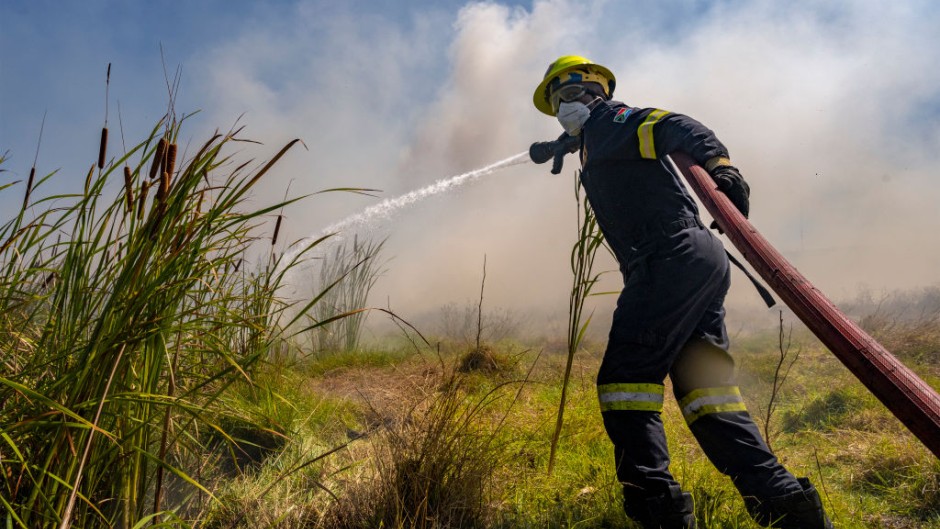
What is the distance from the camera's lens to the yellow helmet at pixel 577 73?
319 cm

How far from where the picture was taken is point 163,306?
152 centimetres

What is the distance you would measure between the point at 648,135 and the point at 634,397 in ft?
3.78

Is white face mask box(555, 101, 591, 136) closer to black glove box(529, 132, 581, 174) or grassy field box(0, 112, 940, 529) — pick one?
black glove box(529, 132, 581, 174)

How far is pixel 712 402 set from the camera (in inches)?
90.0

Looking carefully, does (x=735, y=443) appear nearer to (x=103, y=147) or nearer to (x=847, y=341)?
(x=847, y=341)

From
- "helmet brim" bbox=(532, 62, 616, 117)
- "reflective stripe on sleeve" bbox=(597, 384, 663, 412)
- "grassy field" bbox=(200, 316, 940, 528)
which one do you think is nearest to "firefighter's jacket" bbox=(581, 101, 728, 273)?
"helmet brim" bbox=(532, 62, 616, 117)

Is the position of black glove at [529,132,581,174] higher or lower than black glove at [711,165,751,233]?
higher

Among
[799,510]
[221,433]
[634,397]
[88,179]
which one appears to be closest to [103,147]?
[88,179]

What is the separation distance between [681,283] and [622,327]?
300 millimetres

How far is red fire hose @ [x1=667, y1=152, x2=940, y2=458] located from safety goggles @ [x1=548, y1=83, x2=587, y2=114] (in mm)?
1468

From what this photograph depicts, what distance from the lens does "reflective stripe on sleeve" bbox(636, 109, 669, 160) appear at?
255 centimetres

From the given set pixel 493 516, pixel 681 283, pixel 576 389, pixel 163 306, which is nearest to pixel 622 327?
pixel 681 283

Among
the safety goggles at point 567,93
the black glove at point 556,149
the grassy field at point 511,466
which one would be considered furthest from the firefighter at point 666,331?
the black glove at point 556,149

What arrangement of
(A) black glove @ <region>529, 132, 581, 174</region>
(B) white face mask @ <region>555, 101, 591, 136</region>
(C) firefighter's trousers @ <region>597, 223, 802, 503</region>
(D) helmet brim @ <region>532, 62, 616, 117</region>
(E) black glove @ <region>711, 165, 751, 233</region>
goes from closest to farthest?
1. (C) firefighter's trousers @ <region>597, 223, 802, 503</region>
2. (E) black glove @ <region>711, 165, 751, 233</region>
3. (B) white face mask @ <region>555, 101, 591, 136</region>
4. (D) helmet brim @ <region>532, 62, 616, 117</region>
5. (A) black glove @ <region>529, 132, 581, 174</region>
